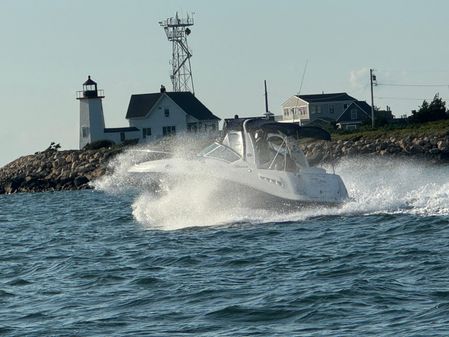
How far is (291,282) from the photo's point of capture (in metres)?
17.9

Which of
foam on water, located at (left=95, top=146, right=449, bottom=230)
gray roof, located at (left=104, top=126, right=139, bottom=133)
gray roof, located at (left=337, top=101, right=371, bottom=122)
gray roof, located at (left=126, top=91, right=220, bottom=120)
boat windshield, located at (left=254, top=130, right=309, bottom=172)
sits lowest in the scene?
foam on water, located at (left=95, top=146, right=449, bottom=230)

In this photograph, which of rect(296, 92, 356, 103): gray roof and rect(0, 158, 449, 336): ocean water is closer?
rect(0, 158, 449, 336): ocean water

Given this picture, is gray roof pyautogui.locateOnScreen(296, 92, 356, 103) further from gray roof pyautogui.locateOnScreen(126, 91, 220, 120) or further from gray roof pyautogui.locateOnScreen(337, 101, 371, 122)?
gray roof pyautogui.locateOnScreen(126, 91, 220, 120)

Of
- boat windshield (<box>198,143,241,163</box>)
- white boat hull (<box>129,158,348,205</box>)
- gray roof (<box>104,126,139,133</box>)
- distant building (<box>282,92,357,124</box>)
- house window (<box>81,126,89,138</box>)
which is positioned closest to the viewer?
white boat hull (<box>129,158,348,205</box>)

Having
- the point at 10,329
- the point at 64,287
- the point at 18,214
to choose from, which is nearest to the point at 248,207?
the point at 64,287

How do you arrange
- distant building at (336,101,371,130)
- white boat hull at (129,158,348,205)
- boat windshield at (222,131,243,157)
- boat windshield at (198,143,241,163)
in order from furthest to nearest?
1. distant building at (336,101,371,130)
2. boat windshield at (222,131,243,157)
3. boat windshield at (198,143,241,163)
4. white boat hull at (129,158,348,205)

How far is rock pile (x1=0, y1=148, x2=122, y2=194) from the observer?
7162cm

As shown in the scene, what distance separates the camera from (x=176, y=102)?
92188 mm

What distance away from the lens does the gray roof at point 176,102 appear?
9275cm

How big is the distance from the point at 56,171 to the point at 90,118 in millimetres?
14157

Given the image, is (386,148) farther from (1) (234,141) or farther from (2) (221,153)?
(2) (221,153)

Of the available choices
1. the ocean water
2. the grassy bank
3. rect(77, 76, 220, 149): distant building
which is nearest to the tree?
the grassy bank

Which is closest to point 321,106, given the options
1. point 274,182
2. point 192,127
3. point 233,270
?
point 192,127

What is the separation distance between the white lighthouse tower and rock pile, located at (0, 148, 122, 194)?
22.2ft
